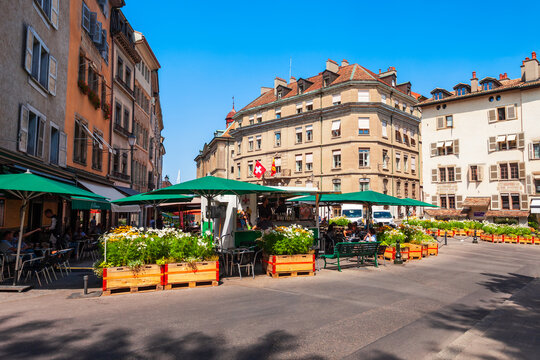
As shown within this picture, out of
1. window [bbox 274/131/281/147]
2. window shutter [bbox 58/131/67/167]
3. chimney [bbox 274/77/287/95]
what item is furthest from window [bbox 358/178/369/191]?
window shutter [bbox 58/131/67/167]

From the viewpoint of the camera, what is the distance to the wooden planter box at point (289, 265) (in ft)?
33.6

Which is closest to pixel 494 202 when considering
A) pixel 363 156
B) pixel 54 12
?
pixel 363 156

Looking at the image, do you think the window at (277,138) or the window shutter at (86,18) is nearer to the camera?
the window shutter at (86,18)

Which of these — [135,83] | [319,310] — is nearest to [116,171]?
[135,83]

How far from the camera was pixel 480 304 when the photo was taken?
7707mm

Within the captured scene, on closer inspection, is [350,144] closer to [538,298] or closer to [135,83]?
[135,83]

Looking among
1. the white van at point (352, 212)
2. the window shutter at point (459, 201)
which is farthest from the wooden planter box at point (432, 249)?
the window shutter at point (459, 201)

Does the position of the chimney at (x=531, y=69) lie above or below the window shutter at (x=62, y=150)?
above

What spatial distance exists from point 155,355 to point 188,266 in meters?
4.17

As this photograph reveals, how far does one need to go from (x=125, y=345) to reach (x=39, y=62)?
13087 millimetres

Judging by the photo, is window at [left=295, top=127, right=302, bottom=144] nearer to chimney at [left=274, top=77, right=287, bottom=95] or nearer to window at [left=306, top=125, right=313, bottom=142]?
window at [left=306, top=125, right=313, bottom=142]

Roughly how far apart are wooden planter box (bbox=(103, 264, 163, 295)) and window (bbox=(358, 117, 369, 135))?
3611 centimetres

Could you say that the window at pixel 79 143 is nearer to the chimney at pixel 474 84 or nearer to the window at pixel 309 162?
the window at pixel 309 162

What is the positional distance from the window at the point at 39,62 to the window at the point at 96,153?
15.8 feet
